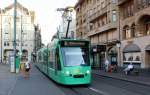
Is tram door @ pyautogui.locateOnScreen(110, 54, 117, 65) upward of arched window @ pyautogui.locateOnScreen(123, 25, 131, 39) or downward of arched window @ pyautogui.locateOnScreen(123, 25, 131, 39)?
downward

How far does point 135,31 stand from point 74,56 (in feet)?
75.8

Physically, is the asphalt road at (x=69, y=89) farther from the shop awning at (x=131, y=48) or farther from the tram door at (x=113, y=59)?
the tram door at (x=113, y=59)

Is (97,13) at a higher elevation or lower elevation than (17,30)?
lower

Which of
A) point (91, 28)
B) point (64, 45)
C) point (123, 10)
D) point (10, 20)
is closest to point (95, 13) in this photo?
point (91, 28)

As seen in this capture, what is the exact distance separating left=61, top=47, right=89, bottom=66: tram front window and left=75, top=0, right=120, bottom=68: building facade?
21875 millimetres

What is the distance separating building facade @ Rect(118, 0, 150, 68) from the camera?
41.8 meters

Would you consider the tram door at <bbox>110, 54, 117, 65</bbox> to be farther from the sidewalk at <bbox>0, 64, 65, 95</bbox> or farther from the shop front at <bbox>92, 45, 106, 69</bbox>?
the sidewalk at <bbox>0, 64, 65, 95</bbox>

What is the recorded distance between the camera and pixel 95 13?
68.9m

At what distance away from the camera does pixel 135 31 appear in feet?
148

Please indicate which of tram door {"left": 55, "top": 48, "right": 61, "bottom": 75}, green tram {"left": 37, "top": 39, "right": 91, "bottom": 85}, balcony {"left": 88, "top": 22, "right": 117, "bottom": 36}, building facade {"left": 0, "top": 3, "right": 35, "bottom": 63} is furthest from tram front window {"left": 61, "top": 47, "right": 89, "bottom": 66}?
building facade {"left": 0, "top": 3, "right": 35, "bottom": 63}

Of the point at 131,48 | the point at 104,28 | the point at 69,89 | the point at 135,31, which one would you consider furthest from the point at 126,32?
the point at 69,89

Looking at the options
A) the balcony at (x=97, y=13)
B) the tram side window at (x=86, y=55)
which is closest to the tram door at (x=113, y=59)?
the balcony at (x=97, y=13)

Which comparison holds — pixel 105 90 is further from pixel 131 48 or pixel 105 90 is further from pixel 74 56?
pixel 131 48

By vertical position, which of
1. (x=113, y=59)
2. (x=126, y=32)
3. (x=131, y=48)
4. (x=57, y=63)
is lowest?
(x=57, y=63)
